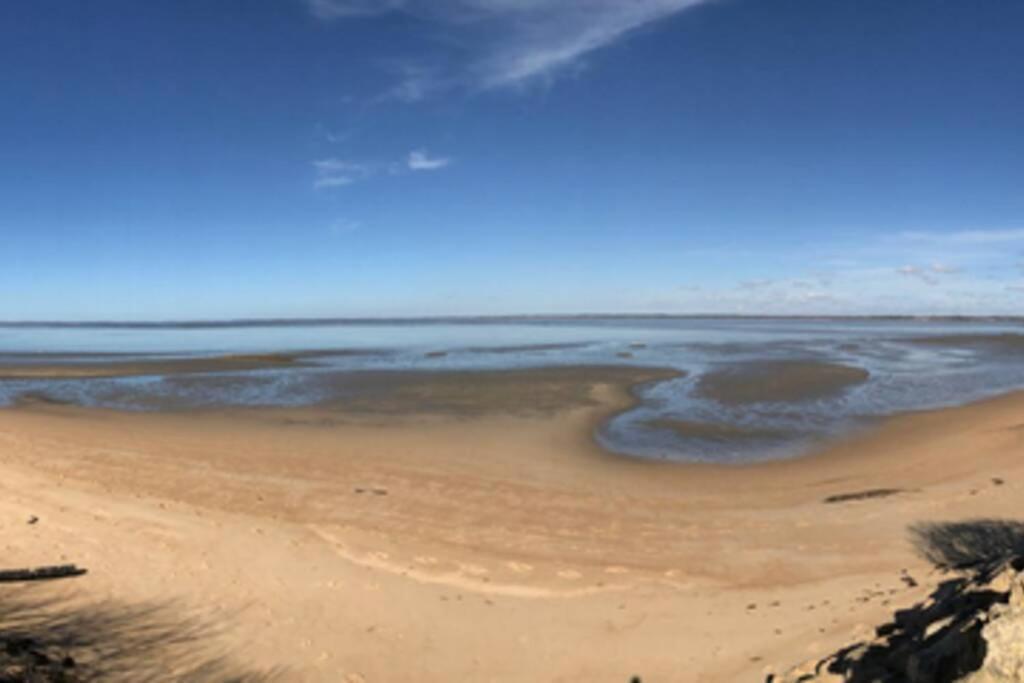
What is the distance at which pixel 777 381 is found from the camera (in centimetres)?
2570

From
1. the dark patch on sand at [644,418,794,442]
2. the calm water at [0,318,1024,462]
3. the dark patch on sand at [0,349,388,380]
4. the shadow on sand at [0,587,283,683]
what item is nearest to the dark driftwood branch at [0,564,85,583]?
the shadow on sand at [0,587,283,683]

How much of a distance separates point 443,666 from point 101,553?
461 cm

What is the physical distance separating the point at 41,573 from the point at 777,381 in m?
24.6

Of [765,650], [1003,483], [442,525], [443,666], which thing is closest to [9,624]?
[443,666]

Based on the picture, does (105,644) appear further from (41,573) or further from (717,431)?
(717,431)

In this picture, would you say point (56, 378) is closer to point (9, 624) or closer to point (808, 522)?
point (9, 624)

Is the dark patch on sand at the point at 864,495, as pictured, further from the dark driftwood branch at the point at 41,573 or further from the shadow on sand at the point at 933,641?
the dark driftwood branch at the point at 41,573

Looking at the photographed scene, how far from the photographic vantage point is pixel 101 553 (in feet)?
24.3

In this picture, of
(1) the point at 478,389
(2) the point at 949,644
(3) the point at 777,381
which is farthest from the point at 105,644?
(3) the point at 777,381

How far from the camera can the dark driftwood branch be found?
6.52m

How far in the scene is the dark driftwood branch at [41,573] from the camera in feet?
21.4

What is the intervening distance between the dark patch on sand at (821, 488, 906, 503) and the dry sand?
0.08m

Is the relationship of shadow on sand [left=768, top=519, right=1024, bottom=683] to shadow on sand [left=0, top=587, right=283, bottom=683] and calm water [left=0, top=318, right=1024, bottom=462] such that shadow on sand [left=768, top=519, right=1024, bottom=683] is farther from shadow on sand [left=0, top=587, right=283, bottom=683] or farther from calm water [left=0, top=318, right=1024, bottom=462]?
calm water [left=0, top=318, right=1024, bottom=462]

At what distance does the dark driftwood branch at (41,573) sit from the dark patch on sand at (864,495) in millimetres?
9986
